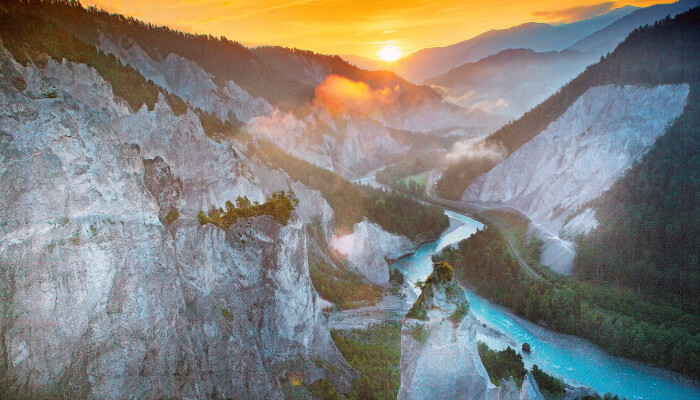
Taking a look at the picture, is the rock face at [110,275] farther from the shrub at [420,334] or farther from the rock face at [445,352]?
the shrub at [420,334]

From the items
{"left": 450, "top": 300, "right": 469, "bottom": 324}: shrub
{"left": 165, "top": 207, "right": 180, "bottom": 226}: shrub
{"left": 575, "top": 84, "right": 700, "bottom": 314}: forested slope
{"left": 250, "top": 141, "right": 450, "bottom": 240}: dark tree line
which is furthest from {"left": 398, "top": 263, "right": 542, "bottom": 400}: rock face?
{"left": 575, "top": 84, "right": 700, "bottom": 314}: forested slope

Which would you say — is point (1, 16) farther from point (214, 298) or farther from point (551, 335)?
point (551, 335)

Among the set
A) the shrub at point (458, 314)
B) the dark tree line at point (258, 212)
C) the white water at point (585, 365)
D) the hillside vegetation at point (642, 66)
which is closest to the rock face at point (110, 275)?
the dark tree line at point (258, 212)

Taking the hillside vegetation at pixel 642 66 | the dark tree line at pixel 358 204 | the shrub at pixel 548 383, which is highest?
the hillside vegetation at pixel 642 66

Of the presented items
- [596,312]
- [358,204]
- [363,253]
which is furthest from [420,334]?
[358,204]

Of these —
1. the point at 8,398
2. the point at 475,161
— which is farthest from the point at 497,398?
the point at 475,161

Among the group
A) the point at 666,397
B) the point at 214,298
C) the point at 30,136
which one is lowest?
the point at 666,397

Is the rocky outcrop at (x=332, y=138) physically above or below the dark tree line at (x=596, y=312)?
above
